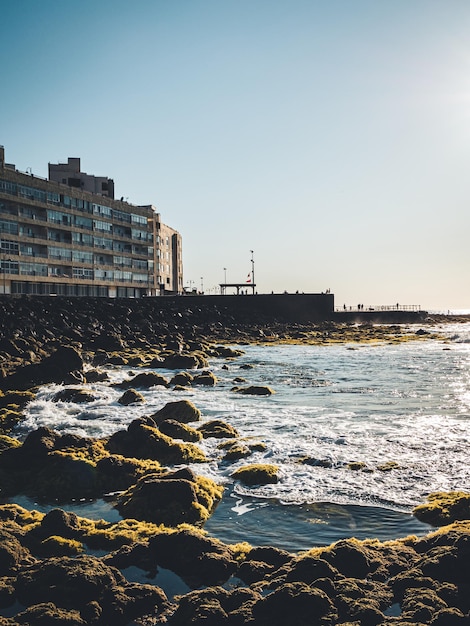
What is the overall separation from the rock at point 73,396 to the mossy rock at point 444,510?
18.1 metres

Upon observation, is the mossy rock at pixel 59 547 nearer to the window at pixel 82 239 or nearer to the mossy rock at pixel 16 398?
the mossy rock at pixel 16 398

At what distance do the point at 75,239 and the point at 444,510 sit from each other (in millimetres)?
80402

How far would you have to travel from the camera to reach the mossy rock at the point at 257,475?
1612 cm

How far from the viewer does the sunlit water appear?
13.3m

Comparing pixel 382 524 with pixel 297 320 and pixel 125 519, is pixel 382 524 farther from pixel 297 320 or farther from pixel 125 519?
pixel 297 320

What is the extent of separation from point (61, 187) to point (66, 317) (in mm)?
27554

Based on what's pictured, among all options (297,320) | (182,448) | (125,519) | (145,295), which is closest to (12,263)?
(145,295)

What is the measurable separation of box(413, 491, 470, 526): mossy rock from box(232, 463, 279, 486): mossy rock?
13.1 feet

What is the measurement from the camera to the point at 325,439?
68.0 feet

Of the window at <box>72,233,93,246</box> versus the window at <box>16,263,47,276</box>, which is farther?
the window at <box>72,233,93,246</box>

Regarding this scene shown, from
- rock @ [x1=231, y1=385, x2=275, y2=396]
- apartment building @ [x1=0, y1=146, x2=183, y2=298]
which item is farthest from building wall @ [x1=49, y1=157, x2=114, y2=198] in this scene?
rock @ [x1=231, y1=385, x2=275, y2=396]

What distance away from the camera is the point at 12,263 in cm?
7444

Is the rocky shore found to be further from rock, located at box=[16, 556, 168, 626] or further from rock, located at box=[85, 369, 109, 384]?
rock, located at box=[85, 369, 109, 384]

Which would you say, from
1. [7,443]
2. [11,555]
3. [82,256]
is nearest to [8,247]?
[82,256]
